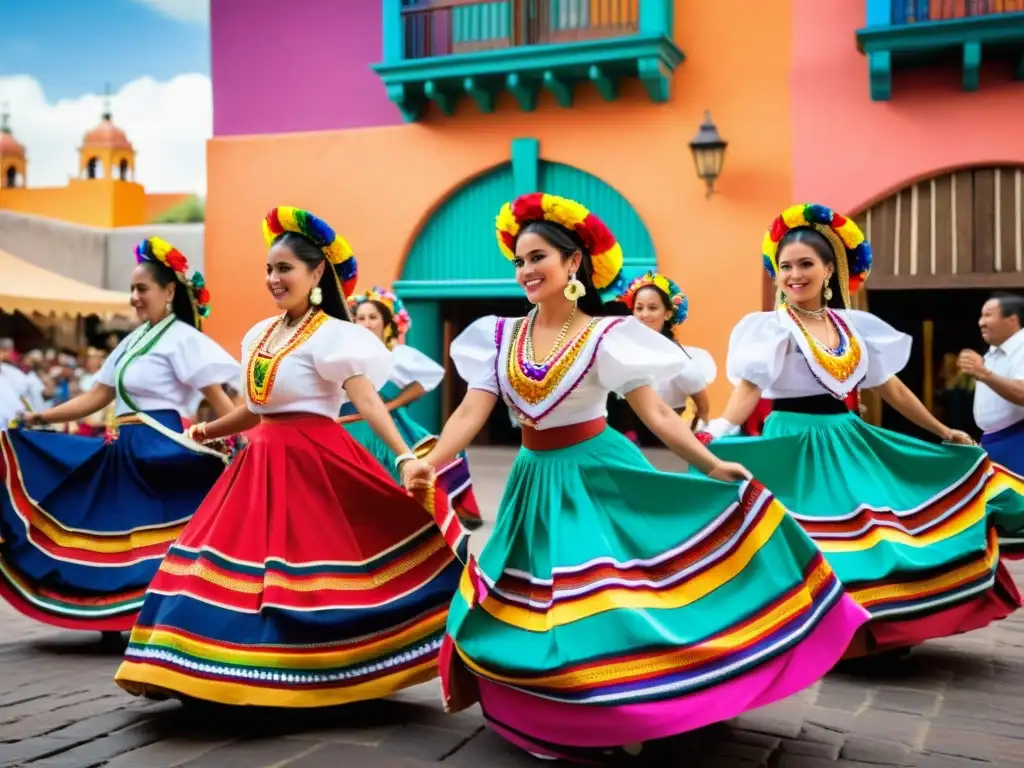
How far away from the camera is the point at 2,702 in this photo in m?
3.69

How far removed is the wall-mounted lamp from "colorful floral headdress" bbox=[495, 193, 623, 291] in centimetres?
847

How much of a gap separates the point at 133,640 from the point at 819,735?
7.00 feet

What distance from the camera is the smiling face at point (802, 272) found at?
436 cm

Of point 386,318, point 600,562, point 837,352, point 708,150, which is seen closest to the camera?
point 600,562

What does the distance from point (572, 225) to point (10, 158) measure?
103ft

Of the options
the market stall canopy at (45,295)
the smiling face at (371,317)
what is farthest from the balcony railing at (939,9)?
the market stall canopy at (45,295)

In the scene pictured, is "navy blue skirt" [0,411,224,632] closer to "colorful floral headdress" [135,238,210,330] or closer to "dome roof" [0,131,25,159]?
"colorful floral headdress" [135,238,210,330]

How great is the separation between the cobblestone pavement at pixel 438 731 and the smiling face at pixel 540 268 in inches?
54.0

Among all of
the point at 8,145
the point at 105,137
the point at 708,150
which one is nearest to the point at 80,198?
the point at 8,145

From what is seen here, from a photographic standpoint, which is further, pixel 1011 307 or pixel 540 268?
pixel 1011 307

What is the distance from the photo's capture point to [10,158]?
30.8 meters

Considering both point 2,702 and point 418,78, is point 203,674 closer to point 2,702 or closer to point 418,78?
point 2,702

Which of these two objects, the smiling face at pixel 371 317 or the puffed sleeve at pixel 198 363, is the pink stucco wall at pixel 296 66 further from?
the puffed sleeve at pixel 198 363

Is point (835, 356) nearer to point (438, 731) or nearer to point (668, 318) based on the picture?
point (668, 318)
